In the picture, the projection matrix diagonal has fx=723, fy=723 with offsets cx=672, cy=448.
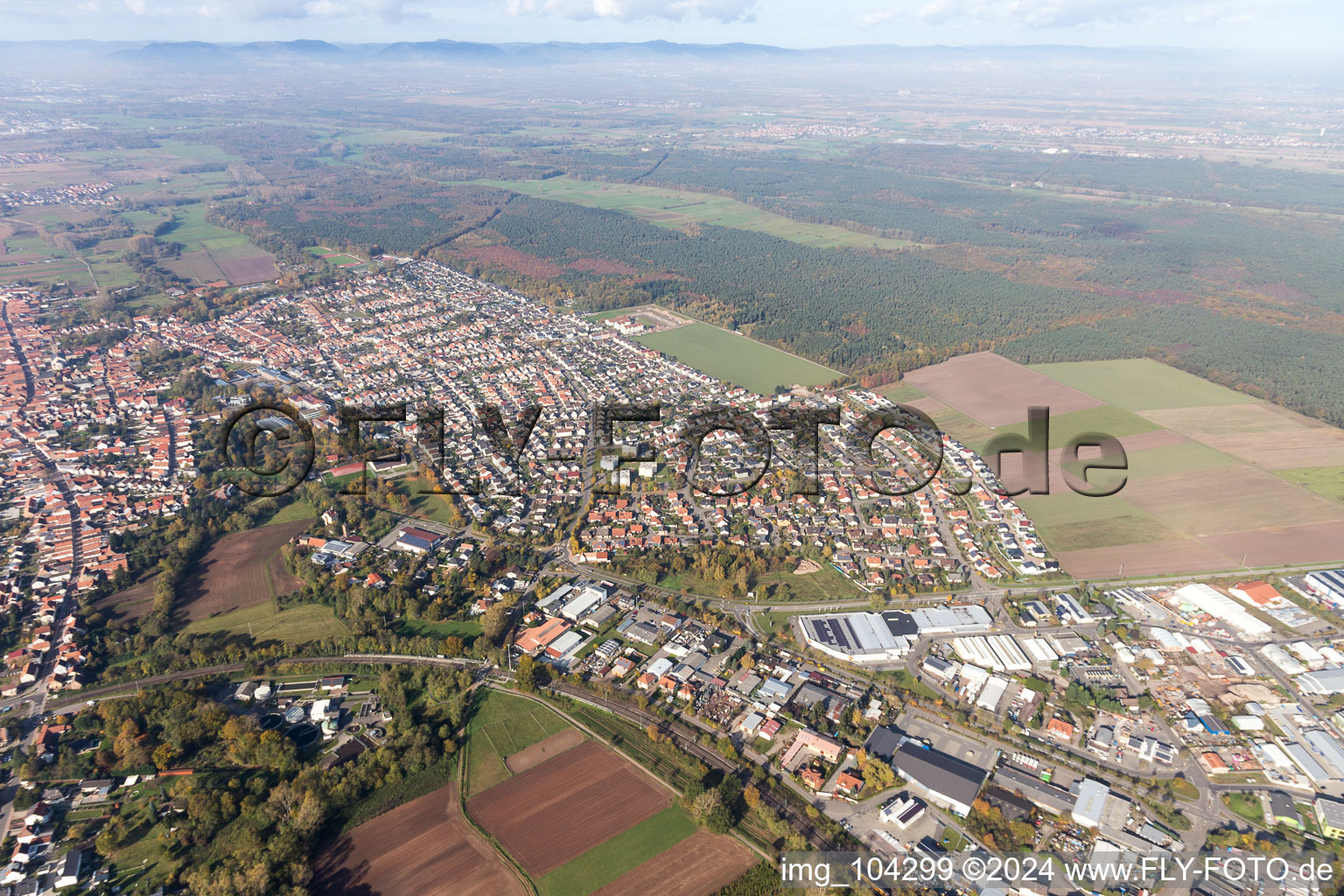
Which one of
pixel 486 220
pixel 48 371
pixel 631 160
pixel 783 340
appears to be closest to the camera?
pixel 48 371

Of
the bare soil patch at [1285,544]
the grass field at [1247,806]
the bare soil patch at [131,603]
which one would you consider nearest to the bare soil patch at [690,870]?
the grass field at [1247,806]

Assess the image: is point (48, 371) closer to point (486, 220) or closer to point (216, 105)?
point (486, 220)

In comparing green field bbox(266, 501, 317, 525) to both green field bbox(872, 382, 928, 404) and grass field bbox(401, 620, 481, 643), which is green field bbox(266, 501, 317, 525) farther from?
green field bbox(872, 382, 928, 404)

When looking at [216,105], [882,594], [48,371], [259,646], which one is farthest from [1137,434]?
[216,105]

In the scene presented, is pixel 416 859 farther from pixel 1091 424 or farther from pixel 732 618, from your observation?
pixel 1091 424

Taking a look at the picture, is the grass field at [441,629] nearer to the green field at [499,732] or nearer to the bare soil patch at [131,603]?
the green field at [499,732]
